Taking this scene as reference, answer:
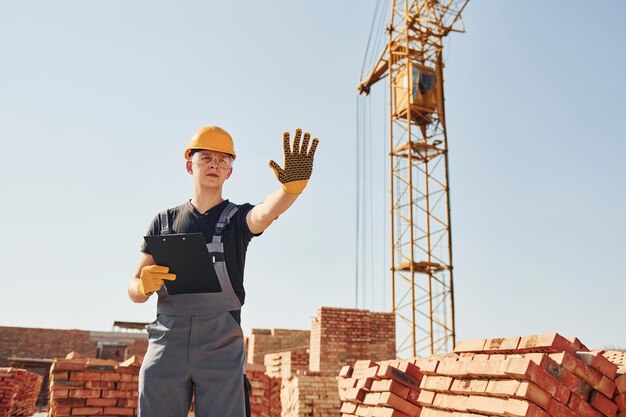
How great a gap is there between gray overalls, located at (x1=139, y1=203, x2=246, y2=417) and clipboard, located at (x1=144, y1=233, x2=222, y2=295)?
5 cm

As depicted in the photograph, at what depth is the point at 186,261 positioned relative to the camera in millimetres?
2238

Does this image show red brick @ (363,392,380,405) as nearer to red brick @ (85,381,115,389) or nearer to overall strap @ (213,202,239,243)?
overall strap @ (213,202,239,243)

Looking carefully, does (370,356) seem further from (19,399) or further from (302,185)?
(302,185)

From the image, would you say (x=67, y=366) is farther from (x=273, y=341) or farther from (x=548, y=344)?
(x=273, y=341)

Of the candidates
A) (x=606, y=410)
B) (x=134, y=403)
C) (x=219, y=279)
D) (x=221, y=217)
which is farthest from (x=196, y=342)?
(x=134, y=403)

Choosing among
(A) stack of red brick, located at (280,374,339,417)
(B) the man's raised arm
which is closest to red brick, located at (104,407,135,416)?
(B) the man's raised arm

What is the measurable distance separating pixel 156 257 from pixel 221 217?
0.35 meters

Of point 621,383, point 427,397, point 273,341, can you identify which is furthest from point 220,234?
point 273,341

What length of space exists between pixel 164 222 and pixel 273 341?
1341cm

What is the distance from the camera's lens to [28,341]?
1917cm

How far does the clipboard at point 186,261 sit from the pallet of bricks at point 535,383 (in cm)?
127

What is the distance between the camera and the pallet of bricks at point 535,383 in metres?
2.33

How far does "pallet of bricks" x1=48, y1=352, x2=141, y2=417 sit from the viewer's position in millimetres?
4242

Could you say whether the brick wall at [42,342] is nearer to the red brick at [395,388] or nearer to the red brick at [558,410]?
the red brick at [395,388]
